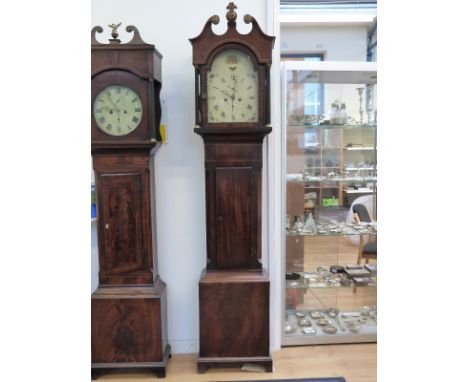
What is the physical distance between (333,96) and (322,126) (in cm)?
23

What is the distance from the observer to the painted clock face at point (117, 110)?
8.01 ft

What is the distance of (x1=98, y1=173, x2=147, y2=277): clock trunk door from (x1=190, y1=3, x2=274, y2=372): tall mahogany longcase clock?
1.32ft

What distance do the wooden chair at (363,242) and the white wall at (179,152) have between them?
765 mm

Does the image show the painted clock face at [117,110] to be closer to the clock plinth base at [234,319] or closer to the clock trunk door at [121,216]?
the clock trunk door at [121,216]

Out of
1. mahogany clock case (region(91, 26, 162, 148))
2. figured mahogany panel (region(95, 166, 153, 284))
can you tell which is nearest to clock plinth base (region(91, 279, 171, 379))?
figured mahogany panel (region(95, 166, 153, 284))

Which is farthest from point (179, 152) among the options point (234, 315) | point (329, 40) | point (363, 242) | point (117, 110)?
point (329, 40)

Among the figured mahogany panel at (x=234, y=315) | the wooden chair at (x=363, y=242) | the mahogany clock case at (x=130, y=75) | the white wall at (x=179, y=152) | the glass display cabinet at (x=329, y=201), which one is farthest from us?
the wooden chair at (x=363, y=242)

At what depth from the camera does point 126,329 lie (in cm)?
251

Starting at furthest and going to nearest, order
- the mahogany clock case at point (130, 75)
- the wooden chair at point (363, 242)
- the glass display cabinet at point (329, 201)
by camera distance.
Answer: the wooden chair at point (363, 242) < the glass display cabinet at point (329, 201) < the mahogany clock case at point (130, 75)

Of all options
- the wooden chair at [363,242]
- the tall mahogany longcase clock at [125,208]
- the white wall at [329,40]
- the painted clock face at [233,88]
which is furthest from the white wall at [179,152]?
the white wall at [329,40]

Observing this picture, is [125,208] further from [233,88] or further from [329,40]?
[329,40]

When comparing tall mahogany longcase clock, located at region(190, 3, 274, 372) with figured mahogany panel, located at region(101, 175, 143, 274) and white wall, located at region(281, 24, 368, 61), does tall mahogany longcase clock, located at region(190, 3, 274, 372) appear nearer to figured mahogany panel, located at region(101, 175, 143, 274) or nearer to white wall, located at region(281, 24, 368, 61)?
figured mahogany panel, located at region(101, 175, 143, 274)
